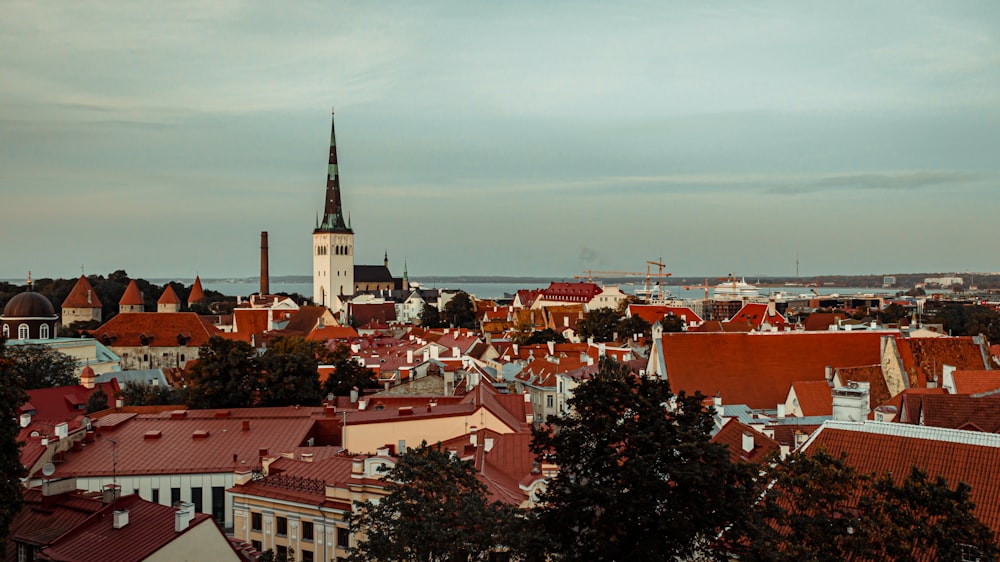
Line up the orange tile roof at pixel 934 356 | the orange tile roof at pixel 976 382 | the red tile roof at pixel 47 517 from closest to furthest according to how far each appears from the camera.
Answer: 1. the red tile roof at pixel 47 517
2. the orange tile roof at pixel 976 382
3. the orange tile roof at pixel 934 356

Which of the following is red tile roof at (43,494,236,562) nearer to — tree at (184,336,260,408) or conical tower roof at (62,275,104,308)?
tree at (184,336,260,408)

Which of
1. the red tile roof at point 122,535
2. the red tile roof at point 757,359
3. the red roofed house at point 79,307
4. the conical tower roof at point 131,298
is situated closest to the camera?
the red tile roof at point 122,535

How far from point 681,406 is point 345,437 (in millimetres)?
17648

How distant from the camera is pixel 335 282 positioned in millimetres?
181625

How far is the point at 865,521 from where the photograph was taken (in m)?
14.8

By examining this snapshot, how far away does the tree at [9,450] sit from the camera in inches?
808

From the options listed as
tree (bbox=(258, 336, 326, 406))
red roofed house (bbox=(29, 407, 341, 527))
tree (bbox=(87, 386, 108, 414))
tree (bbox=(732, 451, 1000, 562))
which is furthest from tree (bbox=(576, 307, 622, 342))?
tree (bbox=(732, 451, 1000, 562))

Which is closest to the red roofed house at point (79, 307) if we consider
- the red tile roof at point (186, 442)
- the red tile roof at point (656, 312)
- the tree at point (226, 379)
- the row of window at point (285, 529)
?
the red tile roof at point (656, 312)

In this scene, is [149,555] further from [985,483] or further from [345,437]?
[985,483]

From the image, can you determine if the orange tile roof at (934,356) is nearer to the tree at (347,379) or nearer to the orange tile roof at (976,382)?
the orange tile roof at (976,382)

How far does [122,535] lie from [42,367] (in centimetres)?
4423

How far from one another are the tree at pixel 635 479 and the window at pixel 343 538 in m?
8.74

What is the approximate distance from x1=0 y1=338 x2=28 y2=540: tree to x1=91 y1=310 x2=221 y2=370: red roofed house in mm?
74544

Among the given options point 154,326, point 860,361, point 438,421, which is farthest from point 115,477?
point 154,326
